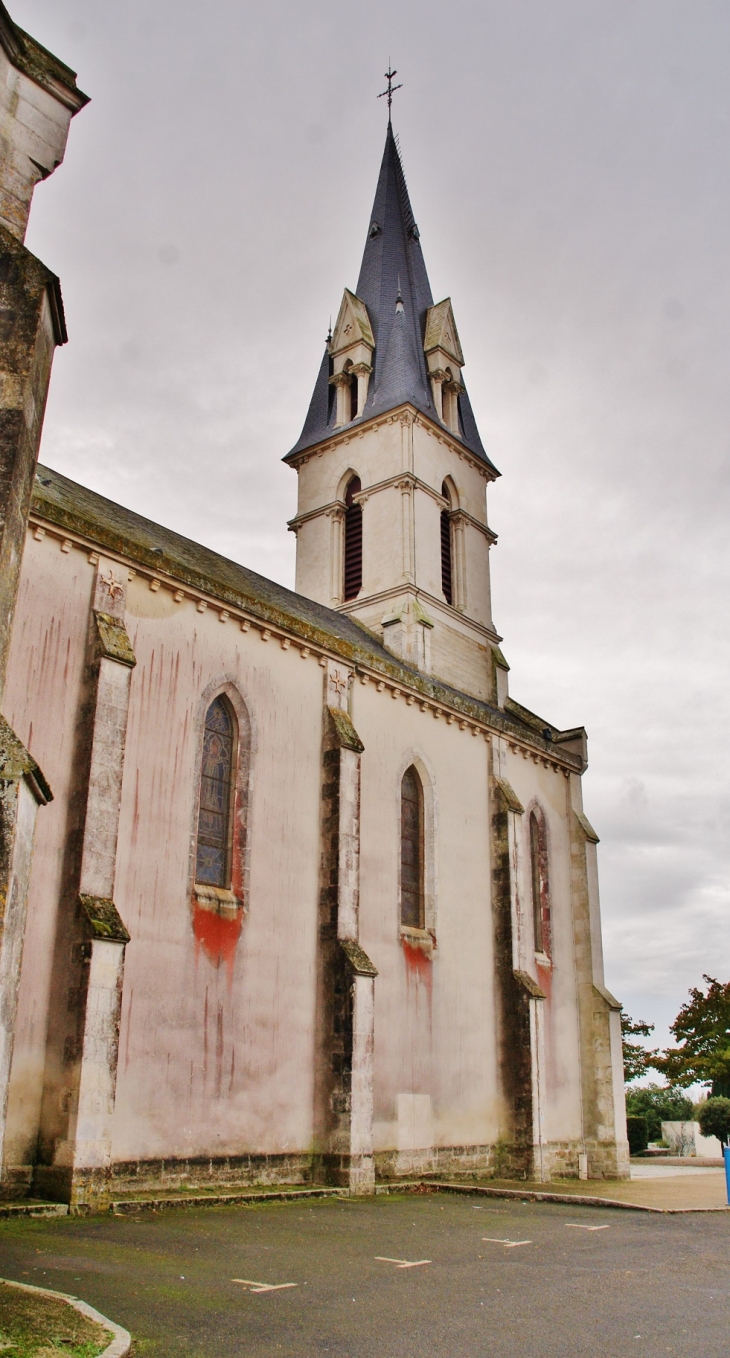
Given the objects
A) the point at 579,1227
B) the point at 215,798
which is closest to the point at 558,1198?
the point at 579,1227

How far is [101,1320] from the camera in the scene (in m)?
5.96

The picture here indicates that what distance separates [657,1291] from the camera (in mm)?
8562

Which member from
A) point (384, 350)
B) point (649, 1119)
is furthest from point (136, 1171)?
point (649, 1119)

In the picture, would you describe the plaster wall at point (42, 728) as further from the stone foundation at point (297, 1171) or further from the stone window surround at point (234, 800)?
the stone window surround at point (234, 800)

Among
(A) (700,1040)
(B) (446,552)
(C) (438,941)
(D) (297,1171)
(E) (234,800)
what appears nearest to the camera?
(D) (297,1171)

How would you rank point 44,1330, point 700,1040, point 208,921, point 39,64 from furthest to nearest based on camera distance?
point 700,1040
point 208,921
point 39,64
point 44,1330

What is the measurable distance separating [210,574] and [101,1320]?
1352 centimetres

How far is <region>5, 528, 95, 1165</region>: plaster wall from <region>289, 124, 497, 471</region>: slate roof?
1717 centimetres

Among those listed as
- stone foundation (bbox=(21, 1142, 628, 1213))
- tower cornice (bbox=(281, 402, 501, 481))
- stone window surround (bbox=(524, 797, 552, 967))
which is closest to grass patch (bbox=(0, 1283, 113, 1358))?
stone foundation (bbox=(21, 1142, 628, 1213))

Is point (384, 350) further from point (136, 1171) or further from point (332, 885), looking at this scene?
point (136, 1171)

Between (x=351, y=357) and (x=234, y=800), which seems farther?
(x=351, y=357)

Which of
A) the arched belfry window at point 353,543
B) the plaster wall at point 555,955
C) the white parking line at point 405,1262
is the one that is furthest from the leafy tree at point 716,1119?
the white parking line at point 405,1262

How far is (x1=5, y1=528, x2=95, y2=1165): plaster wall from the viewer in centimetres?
1175

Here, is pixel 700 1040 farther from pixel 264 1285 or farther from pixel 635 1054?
pixel 264 1285
